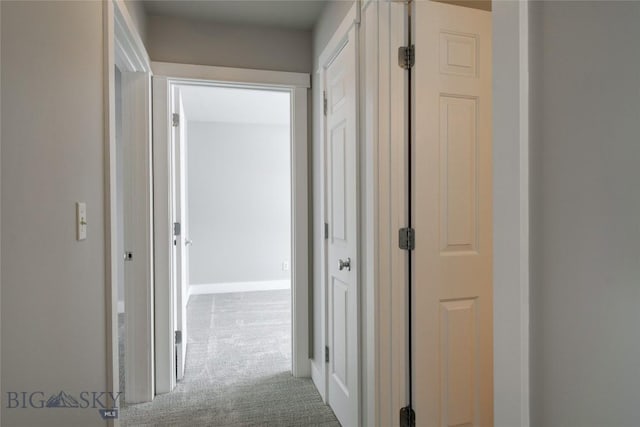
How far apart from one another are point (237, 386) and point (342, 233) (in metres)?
1.34

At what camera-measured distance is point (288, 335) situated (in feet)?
11.3

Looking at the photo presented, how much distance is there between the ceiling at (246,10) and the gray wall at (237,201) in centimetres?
276

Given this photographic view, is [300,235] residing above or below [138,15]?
below

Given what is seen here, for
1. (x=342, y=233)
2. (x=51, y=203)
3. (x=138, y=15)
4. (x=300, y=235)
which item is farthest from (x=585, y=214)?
(x=138, y=15)

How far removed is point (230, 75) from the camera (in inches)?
95.5

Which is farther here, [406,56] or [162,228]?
[162,228]

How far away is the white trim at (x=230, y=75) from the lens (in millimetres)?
2326

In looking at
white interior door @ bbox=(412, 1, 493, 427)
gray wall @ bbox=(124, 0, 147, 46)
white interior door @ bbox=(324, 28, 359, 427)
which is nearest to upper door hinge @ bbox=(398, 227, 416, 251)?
white interior door @ bbox=(412, 1, 493, 427)

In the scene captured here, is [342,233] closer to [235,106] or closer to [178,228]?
[178,228]

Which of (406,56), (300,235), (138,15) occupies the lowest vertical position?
(300,235)

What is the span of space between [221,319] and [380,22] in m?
3.33

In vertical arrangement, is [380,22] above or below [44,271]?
above

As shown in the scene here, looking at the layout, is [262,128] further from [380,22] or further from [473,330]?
[473,330]

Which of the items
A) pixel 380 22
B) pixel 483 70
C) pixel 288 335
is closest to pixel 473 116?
pixel 483 70
